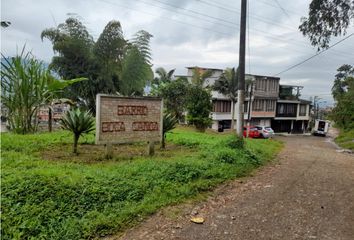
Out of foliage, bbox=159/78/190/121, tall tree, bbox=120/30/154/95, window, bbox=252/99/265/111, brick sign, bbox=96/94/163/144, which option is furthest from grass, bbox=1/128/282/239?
window, bbox=252/99/265/111

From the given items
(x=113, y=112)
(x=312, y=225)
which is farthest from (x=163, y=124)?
(x=312, y=225)

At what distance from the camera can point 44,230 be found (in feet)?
11.7

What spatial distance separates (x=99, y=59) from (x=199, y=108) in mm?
10176

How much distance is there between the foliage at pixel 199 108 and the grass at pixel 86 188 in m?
16.3

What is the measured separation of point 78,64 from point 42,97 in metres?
8.89

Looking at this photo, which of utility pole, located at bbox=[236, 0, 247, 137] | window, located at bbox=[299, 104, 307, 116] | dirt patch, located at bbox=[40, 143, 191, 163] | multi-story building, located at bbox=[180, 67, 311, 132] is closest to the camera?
dirt patch, located at bbox=[40, 143, 191, 163]

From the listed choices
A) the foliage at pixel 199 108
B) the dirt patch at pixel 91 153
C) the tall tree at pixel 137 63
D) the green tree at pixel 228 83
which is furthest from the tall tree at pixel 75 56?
the green tree at pixel 228 83

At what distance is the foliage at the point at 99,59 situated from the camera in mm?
14250

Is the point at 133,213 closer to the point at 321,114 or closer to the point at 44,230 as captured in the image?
the point at 44,230

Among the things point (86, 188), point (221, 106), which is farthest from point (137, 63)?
point (221, 106)

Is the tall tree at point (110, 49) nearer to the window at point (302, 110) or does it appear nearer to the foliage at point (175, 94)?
the foliage at point (175, 94)

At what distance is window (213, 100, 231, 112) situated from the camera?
37.7 meters

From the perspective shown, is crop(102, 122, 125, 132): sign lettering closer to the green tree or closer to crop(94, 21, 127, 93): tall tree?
crop(94, 21, 127, 93): tall tree

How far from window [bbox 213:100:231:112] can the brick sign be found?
2993 centimetres
